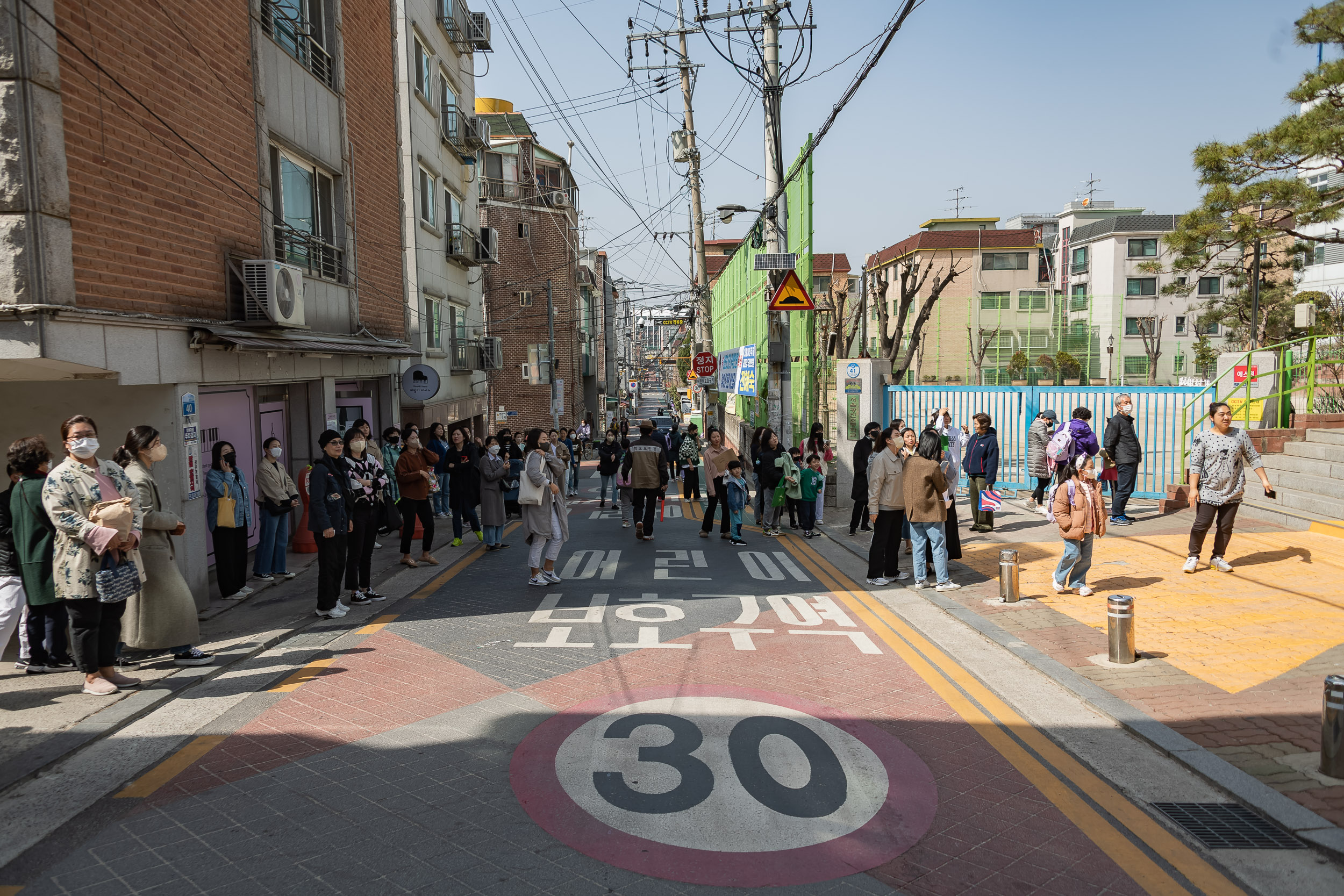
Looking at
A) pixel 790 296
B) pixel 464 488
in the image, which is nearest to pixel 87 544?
pixel 464 488

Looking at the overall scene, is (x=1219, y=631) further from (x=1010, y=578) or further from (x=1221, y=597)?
(x=1010, y=578)

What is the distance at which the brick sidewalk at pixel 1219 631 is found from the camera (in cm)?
532

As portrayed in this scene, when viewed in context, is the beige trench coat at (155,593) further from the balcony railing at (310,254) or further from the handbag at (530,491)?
the balcony railing at (310,254)

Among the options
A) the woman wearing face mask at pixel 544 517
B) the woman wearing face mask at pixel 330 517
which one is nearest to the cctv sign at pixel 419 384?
the woman wearing face mask at pixel 544 517

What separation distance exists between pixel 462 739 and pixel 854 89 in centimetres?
860

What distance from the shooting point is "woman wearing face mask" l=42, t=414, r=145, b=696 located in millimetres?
5918

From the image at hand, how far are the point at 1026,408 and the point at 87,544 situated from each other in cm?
1578

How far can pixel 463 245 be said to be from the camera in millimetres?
25484

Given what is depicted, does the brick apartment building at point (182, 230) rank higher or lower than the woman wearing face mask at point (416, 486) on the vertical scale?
higher

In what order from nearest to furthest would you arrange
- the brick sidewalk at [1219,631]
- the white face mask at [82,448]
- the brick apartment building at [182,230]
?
1. the brick sidewalk at [1219,631]
2. the white face mask at [82,448]
3. the brick apartment building at [182,230]

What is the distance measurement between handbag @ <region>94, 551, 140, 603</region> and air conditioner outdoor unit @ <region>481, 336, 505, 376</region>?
21.8 meters

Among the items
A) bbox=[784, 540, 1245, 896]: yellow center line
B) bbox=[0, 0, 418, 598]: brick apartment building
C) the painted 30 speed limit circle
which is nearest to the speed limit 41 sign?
bbox=[0, 0, 418, 598]: brick apartment building

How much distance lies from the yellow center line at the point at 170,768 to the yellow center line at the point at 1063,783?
15.8ft

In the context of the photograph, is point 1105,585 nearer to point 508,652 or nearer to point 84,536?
point 508,652
